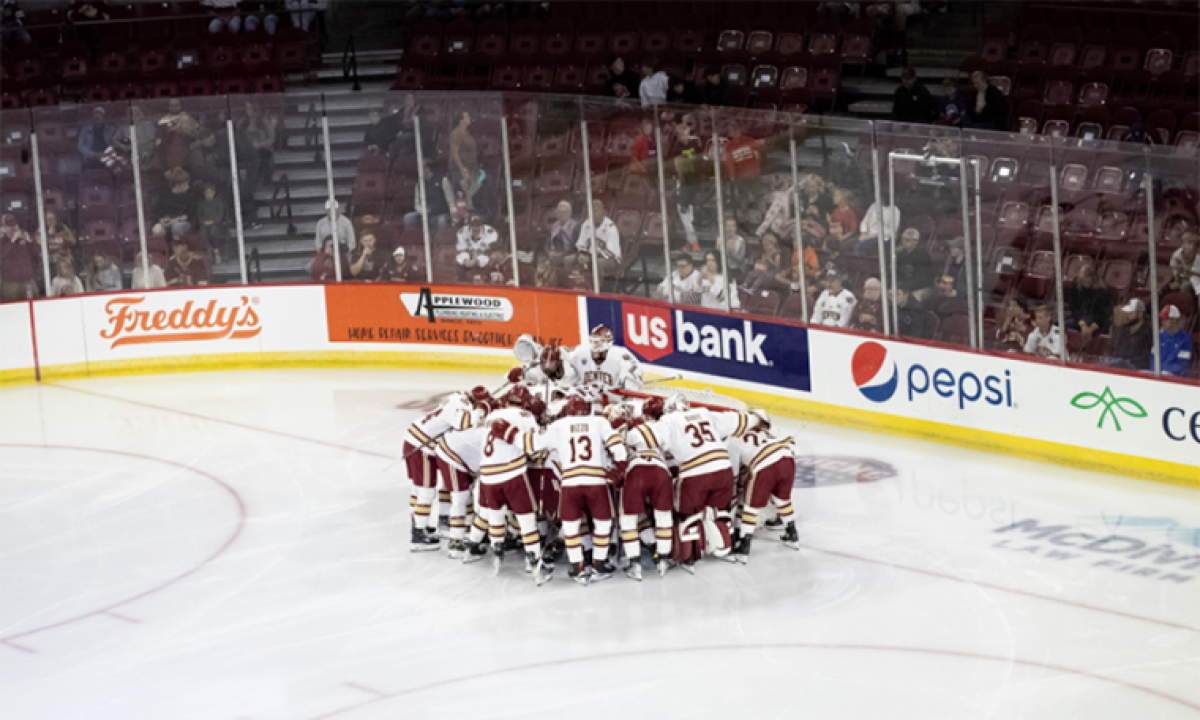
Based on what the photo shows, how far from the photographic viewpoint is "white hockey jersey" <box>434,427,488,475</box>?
29.7 feet

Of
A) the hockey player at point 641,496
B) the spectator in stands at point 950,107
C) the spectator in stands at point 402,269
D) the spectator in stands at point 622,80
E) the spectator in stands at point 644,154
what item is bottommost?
the hockey player at point 641,496

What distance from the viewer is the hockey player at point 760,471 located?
354 inches

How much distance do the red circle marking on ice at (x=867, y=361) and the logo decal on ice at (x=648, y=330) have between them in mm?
1941

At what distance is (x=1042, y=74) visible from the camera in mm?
14867

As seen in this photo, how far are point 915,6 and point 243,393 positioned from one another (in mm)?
8884

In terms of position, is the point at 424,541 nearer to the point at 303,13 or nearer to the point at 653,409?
the point at 653,409

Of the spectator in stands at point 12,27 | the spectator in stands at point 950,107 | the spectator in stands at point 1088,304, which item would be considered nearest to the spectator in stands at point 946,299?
the spectator in stands at point 1088,304

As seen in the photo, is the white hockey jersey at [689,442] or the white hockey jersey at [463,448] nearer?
the white hockey jersey at [689,442]

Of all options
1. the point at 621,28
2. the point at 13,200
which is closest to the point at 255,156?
the point at 13,200

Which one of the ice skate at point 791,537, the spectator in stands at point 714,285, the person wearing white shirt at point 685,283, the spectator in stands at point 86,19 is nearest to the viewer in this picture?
the ice skate at point 791,537

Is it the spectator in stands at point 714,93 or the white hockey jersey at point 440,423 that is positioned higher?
the spectator in stands at point 714,93

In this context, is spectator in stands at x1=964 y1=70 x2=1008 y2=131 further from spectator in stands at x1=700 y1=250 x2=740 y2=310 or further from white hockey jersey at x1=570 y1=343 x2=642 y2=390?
white hockey jersey at x1=570 y1=343 x2=642 y2=390

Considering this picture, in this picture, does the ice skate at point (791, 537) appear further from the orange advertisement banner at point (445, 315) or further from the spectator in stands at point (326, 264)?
the spectator in stands at point (326, 264)

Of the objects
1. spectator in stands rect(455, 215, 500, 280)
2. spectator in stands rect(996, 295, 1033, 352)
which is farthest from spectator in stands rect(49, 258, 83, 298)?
spectator in stands rect(996, 295, 1033, 352)
